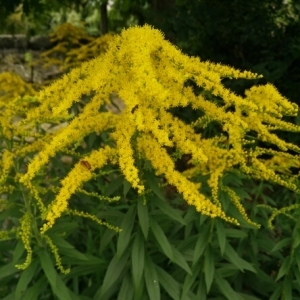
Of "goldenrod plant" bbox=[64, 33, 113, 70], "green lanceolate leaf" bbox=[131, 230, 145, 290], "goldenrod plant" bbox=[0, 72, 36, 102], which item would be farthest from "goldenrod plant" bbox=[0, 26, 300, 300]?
"goldenrod plant" bbox=[64, 33, 113, 70]

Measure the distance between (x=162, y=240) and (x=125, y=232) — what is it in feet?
0.63

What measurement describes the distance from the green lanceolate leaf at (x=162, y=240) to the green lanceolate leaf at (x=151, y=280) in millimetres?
173

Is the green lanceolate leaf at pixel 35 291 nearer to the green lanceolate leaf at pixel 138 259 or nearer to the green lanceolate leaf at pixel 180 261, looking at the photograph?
the green lanceolate leaf at pixel 138 259

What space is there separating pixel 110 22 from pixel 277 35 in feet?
18.7

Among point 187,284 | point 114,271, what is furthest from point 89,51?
point 187,284

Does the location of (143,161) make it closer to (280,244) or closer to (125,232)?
(125,232)

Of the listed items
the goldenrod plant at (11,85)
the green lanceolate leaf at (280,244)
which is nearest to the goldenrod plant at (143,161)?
the green lanceolate leaf at (280,244)

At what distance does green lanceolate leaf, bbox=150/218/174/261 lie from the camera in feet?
7.72

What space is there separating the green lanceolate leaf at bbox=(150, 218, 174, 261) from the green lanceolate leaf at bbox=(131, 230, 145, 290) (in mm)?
90

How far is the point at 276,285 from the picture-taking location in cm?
297

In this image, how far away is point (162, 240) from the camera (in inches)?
94.2

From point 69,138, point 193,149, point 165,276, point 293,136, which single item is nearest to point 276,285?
point 165,276

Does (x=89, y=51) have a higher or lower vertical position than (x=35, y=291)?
higher

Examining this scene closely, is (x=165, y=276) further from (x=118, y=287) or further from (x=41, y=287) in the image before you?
(x=41, y=287)
